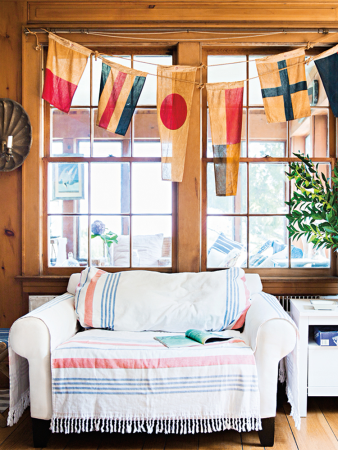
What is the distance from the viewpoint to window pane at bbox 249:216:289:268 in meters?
2.83

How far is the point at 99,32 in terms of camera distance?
2729 mm

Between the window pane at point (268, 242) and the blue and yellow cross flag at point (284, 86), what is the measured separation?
786mm

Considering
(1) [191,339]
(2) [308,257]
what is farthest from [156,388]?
(2) [308,257]

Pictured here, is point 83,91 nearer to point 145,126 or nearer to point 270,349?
point 145,126

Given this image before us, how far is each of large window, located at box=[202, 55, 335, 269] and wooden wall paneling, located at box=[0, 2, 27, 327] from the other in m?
1.48

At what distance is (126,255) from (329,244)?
1.49 m

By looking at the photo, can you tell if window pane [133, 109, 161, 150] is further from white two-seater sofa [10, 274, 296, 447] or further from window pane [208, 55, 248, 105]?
white two-seater sofa [10, 274, 296, 447]

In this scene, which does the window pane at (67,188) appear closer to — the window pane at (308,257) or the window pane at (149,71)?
the window pane at (149,71)

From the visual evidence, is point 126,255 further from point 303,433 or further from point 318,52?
point 318,52

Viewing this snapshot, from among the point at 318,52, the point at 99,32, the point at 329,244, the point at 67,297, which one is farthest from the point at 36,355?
the point at 318,52

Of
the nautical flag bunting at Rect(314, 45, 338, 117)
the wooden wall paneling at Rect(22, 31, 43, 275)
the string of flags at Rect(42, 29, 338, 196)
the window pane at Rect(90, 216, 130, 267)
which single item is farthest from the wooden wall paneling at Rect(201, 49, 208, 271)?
the wooden wall paneling at Rect(22, 31, 43, 275)

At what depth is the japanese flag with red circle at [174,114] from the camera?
264 centimetres

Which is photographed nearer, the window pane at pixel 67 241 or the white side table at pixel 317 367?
the white side table at pixel 317 367

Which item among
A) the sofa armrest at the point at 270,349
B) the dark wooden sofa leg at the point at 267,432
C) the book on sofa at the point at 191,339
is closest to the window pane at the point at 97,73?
the book on sofa at the point at 191,339
